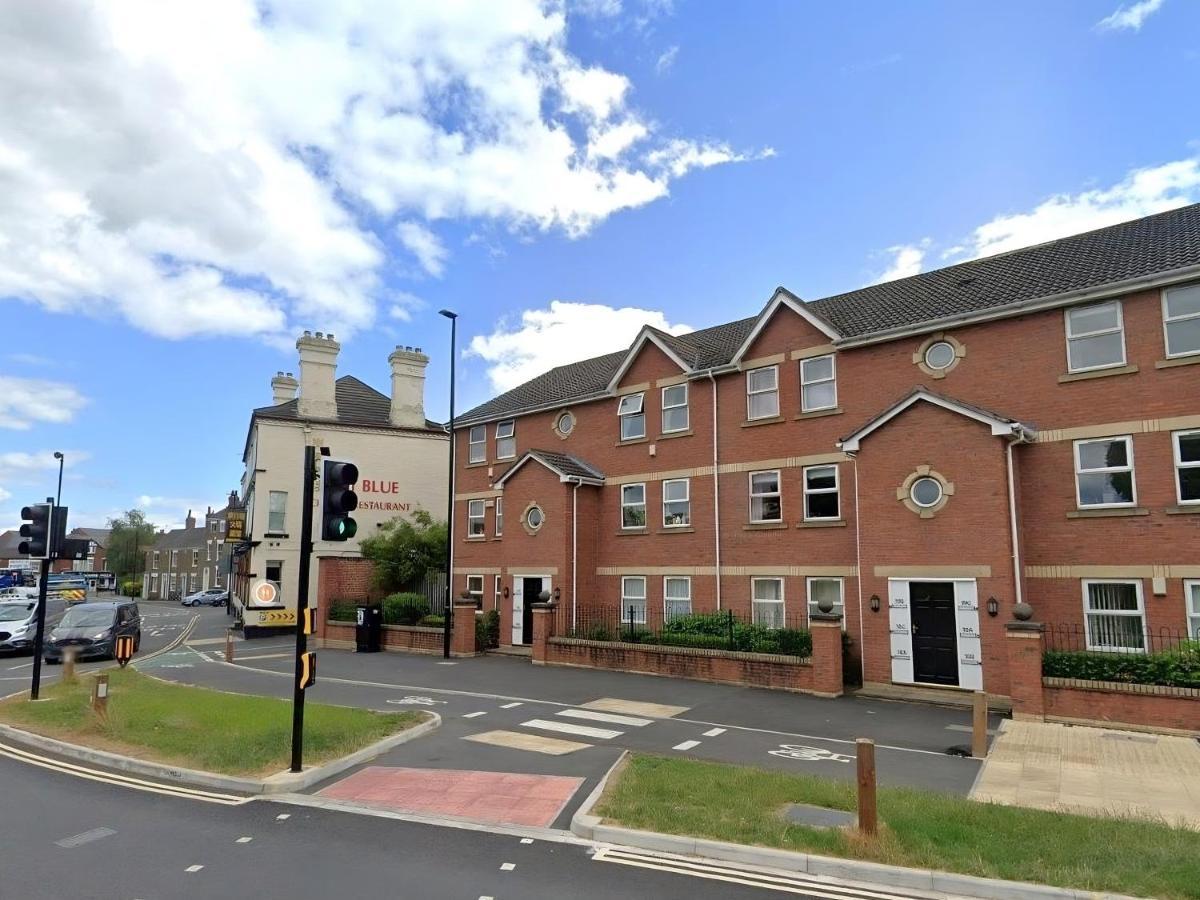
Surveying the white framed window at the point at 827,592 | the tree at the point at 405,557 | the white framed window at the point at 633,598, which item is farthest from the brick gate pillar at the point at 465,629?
the white framed window at the point at 827,592

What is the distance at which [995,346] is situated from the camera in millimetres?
17188

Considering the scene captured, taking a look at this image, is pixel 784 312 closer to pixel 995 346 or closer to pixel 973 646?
pixel 995 346

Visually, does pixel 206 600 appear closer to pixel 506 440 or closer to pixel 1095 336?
pixel 506 440

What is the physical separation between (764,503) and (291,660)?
15211mm

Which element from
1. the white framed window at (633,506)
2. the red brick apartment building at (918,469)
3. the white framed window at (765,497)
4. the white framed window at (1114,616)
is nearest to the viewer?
the white framed window at (1114,616)

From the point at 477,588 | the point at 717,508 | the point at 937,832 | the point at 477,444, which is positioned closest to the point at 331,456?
the point at 477,444

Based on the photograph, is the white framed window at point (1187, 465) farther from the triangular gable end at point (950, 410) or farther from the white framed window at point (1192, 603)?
the triangular gable end at point (950, 410)

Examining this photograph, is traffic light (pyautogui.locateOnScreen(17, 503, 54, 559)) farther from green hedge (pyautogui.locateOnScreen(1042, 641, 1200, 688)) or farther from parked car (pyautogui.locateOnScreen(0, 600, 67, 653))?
green hedge (pyautogui.locateOnScreen(1042, 641, 1200, 688))

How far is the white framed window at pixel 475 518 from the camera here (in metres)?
28.2

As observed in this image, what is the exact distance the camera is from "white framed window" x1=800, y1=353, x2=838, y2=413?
19.8 m

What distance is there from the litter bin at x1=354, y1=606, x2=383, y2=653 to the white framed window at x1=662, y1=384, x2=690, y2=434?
11.5 metres

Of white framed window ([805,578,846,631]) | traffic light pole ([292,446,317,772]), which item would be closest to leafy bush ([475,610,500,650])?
white framed window ([805,578,846,631])

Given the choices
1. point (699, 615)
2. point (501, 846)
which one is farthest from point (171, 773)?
point (699, 615)

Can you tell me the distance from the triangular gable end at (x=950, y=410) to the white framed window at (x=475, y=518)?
14812mm
